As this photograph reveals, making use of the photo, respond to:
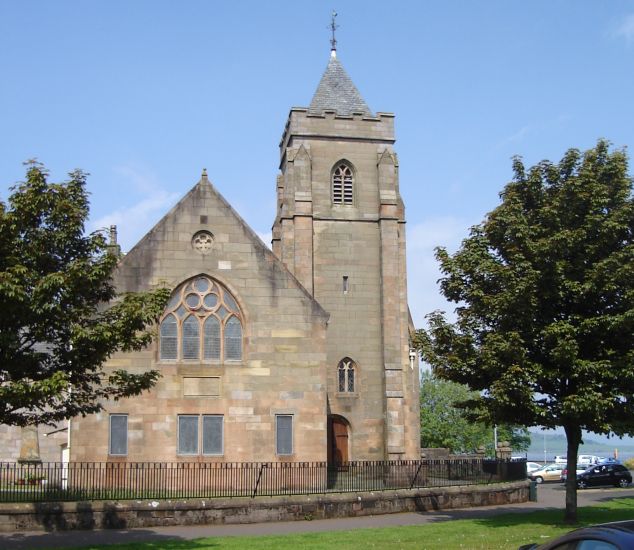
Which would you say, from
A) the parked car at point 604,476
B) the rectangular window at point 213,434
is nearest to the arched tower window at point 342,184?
the rectangular window at point 213,434

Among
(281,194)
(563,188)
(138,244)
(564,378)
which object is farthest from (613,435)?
(281,194)

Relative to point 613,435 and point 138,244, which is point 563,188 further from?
point 138,244

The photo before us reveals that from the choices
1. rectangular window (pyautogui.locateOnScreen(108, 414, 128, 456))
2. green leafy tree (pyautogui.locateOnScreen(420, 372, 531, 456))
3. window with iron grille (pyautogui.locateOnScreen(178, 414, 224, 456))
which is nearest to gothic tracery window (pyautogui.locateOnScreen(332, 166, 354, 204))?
window with iron grille (pyautogui.locateOnScreen(178, 414, 224, 456))

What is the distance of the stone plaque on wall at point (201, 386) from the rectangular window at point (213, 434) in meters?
0.79

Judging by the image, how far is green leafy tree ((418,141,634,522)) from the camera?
19.6 meters

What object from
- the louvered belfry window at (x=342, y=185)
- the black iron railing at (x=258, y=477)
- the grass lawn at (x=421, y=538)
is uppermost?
→ the louvered belfry window at (x=342, y=185)

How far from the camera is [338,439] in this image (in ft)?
123

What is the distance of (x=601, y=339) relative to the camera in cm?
2023

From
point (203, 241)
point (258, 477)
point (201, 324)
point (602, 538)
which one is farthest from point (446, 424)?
point (602, 538)

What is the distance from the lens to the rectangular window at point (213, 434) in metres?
28.2

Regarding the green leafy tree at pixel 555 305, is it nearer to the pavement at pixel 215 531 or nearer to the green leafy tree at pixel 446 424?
the pavement at pixel 215 531

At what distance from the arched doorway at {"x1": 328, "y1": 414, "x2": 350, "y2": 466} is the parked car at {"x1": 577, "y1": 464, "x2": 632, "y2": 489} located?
11.9 m

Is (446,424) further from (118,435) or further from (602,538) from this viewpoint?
(602,538)

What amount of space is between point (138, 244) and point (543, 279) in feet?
48.1
